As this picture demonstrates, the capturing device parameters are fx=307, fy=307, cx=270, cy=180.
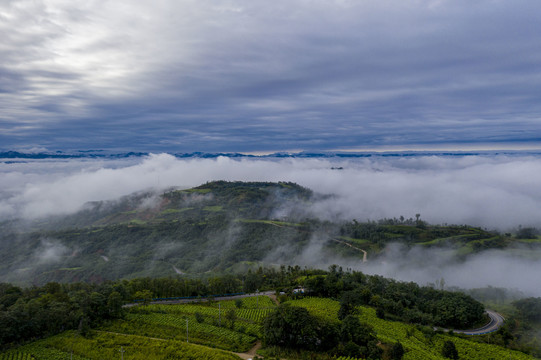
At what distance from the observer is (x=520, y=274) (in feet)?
580

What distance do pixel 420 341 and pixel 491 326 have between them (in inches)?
1617

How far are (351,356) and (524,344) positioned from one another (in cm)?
5574

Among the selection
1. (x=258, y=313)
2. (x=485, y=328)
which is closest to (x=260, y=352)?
(x=258, y=313)

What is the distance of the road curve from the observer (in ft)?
294

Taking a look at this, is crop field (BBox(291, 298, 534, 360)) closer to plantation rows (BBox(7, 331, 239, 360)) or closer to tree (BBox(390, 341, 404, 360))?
tree (BBox(390, 341, 404, 360))

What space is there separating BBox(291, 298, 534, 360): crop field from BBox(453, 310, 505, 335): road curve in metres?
15.9

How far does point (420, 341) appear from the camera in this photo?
237ft

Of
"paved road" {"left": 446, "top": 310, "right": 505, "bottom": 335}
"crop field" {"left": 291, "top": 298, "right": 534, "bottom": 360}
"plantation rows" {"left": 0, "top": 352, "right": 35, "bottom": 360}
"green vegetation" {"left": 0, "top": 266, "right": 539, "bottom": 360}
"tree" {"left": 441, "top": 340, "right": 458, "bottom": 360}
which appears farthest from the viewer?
"paved road" {"left": 446, "top": 310, "right": 505, "bottom": 335}

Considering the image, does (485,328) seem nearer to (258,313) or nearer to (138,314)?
(258,313)

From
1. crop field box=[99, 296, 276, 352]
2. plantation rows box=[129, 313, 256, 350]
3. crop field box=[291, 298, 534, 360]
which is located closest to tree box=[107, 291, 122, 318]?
crop field box=[99, 296, 276, 352]

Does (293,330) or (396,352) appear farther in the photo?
(293,330)

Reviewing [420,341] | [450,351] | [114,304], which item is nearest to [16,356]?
[114,304]

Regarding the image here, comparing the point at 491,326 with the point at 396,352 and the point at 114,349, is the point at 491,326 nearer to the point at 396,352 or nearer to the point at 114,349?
the point at 396,352

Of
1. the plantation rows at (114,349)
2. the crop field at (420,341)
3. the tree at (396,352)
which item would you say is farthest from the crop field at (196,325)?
the tree at (396,352)
